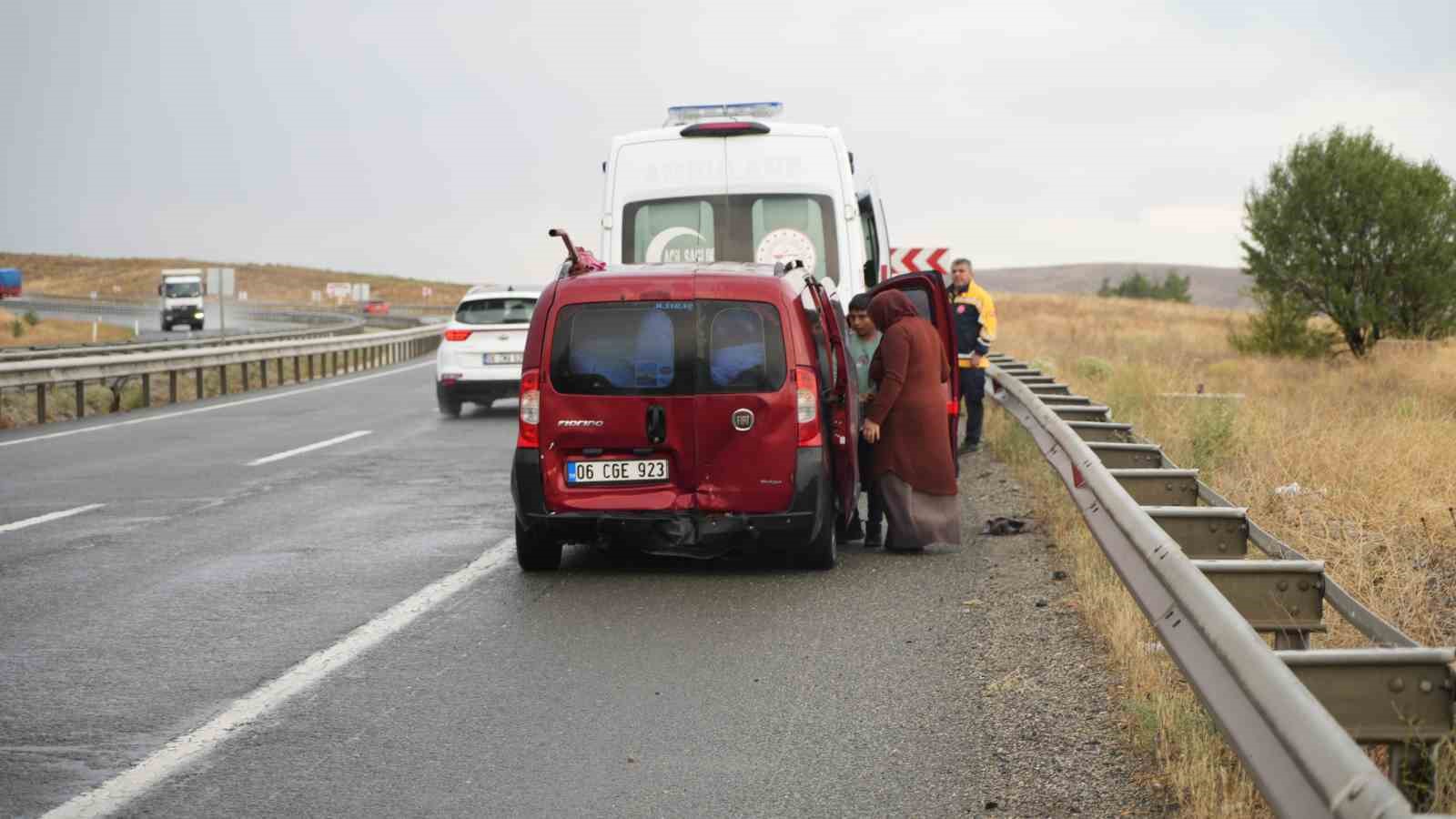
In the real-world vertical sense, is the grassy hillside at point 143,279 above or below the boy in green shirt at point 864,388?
above

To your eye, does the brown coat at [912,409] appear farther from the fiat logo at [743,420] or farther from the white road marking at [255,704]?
the white road marking at [255,704]

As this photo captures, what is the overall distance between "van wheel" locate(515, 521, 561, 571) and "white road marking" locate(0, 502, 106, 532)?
4.10 meters

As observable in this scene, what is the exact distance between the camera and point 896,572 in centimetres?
892

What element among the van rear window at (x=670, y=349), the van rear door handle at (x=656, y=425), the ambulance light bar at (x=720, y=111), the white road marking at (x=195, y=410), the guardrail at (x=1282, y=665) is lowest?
the white road marking at (x=195, y=410)

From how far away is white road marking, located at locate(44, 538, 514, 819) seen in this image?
15.2 feet

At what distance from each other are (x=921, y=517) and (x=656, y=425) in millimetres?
1992

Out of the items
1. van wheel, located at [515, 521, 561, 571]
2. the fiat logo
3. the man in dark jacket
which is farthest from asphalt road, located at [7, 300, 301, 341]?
the fiat logo

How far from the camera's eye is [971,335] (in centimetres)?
1499

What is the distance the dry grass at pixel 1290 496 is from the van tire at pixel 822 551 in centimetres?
139

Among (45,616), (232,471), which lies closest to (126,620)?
(45,616)

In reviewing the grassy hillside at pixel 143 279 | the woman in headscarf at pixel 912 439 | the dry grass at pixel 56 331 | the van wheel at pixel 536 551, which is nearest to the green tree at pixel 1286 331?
the woman in headscarf at pixel 912 439

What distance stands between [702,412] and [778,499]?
630mm

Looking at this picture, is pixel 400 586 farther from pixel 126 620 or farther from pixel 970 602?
pixel 970 602

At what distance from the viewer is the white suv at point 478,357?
20.6 m
